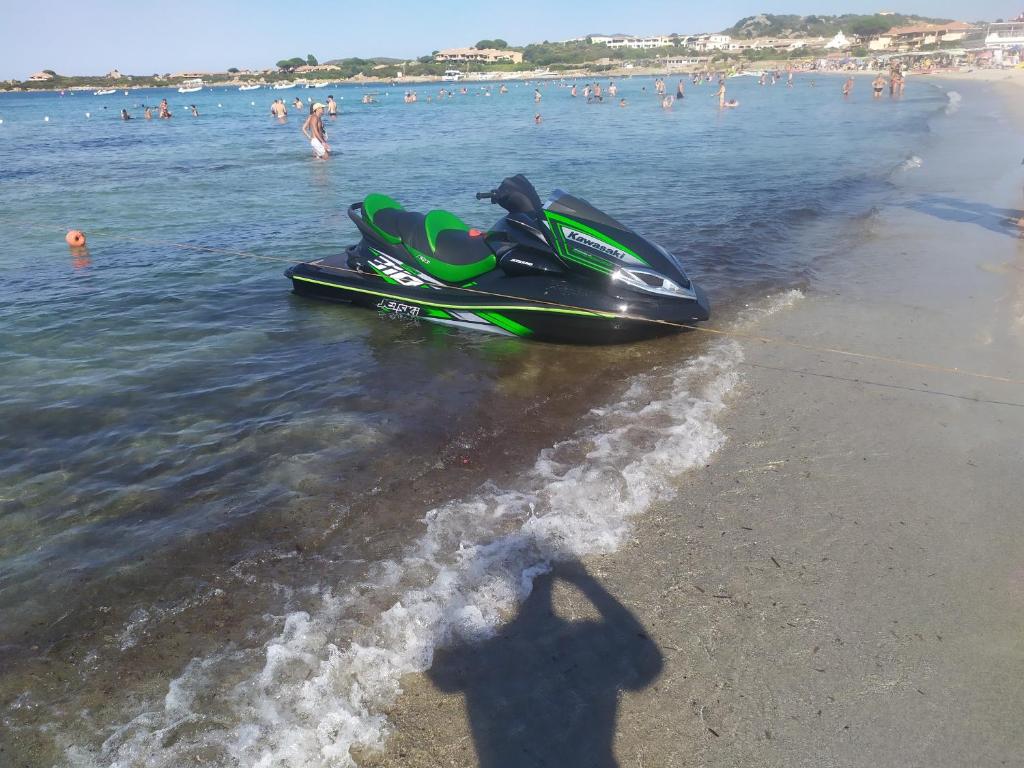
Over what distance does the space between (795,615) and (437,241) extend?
5421 millimetres

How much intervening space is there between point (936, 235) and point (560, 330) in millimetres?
7553

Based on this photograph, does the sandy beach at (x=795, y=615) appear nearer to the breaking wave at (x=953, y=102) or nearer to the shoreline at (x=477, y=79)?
the breaking wave at (x=953, y=102)

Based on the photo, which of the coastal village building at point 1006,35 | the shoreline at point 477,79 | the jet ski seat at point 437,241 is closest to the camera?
the jet ski seat at point 437,241

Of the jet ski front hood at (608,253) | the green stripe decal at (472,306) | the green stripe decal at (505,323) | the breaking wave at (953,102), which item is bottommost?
the green stripe decal at (505,323)

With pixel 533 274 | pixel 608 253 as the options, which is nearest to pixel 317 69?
pixel 533 274

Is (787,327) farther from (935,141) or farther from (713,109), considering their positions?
A: (713,109)

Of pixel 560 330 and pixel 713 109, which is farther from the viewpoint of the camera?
pixel 713 109

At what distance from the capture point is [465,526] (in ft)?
13.3

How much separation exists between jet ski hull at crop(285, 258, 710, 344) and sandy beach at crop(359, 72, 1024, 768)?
1.06 meters

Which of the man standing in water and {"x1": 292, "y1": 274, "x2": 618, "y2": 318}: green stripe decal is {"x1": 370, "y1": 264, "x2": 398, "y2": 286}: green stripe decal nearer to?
{"x1": 292, "y1": 274, "x2": 618, "y2": 318}: green stripe decal

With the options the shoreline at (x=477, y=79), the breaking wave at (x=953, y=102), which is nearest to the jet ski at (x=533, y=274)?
the breaking wave at (x=953, y=102)

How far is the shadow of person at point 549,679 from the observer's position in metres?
2.68

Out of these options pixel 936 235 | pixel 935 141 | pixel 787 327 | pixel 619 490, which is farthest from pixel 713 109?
pixel 619 490

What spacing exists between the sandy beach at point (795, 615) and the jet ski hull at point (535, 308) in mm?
1057
